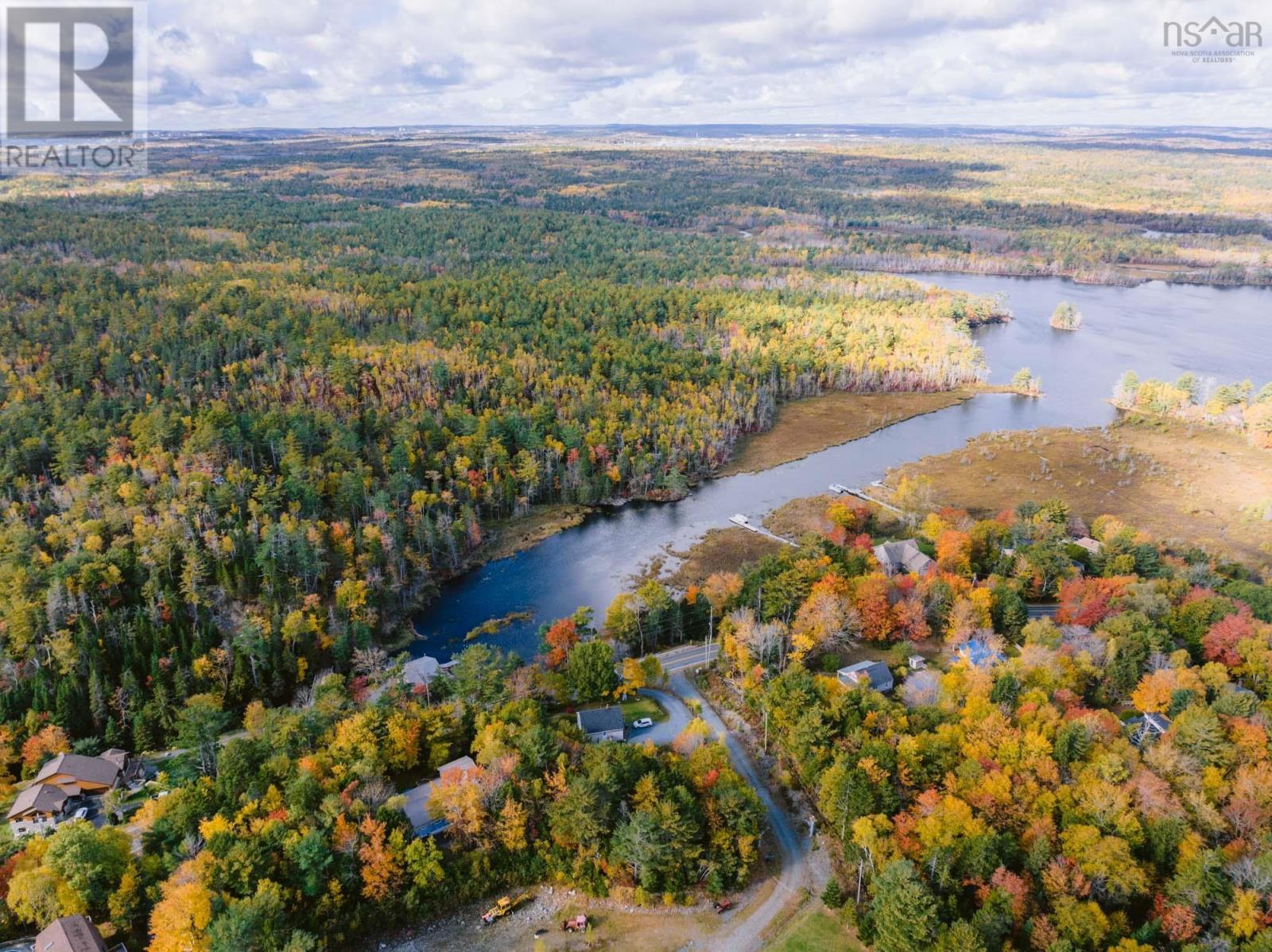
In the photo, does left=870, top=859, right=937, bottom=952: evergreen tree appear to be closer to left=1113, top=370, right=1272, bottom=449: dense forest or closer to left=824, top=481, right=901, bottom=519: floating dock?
left=824, top=481, right=901, bottom=519: floating dock

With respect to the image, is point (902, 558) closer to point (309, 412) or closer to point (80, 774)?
point (80, 774)

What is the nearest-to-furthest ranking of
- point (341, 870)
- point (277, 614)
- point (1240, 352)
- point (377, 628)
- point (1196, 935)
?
point (1196, 935), point (341, 870), point (277, 614), point (377, 628), point (1240, 352)

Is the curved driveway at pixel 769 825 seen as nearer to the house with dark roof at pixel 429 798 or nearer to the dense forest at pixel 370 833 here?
the dense forest at pixel 370 833

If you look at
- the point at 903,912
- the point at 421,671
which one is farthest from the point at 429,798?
the point at 903,912

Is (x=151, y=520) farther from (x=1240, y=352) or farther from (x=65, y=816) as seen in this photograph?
(x=1240, y=352)

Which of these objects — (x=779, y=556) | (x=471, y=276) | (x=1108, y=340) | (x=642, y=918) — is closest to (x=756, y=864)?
(x=642, y=918)

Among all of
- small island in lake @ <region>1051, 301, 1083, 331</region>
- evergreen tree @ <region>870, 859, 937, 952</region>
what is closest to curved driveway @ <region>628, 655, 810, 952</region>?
evergreen tree @ <region>870, 859, 937, 952</region>
